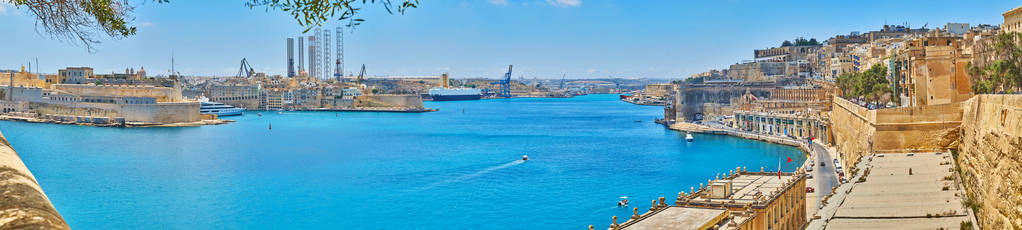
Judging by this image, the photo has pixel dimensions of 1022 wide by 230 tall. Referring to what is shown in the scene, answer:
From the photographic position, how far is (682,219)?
880 cm

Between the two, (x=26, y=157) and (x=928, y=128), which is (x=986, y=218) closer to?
(x=928, y=128)

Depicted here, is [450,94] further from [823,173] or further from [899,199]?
[899,199]

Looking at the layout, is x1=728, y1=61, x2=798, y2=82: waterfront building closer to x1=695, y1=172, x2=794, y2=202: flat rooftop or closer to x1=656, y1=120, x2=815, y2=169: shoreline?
x1=656, y1=120, x2=815, y2=169: shoreline

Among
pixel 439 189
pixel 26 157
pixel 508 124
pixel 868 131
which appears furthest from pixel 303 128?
pixel 868 131

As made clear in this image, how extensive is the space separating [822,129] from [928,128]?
1388cm

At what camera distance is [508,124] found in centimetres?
4356

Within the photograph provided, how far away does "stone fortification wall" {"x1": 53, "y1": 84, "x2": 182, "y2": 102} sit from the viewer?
142 ft

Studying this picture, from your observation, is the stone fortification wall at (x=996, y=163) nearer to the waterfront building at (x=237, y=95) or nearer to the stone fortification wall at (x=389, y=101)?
the stone fortification wall at (x=389, y=101)

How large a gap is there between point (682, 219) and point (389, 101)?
59785 millimetres

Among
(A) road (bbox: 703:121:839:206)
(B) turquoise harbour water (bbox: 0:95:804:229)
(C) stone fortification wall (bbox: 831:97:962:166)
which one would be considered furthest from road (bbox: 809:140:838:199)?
(C) stone fortification wall (bbox: 831:97:962:166)

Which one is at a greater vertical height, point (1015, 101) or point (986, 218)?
point (1015, 101)

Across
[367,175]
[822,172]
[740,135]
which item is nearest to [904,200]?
[822,172]

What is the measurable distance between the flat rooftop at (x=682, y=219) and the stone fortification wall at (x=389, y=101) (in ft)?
188

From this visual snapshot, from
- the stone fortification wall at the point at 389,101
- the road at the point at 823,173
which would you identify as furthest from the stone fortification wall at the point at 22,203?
the stone fortification wall at the point at 389,101
